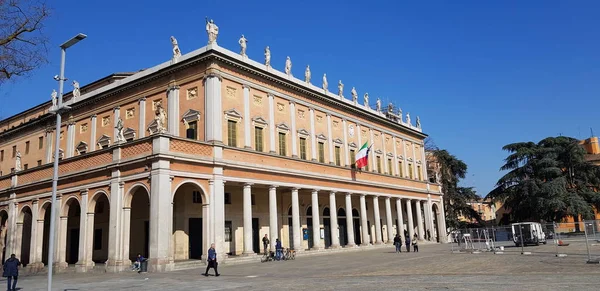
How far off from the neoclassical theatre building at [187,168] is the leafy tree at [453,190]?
822 inches

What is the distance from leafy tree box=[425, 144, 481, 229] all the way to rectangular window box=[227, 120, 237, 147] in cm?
3888

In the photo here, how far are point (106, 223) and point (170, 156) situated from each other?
37.9 ft

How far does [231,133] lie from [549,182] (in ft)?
117

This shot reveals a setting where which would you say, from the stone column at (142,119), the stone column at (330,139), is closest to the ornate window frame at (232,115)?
the stone column at (142,119)

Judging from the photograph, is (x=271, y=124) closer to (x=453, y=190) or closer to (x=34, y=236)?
(x=34, y=236)

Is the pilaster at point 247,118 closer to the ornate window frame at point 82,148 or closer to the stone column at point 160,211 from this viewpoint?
the stone column at point 160,211

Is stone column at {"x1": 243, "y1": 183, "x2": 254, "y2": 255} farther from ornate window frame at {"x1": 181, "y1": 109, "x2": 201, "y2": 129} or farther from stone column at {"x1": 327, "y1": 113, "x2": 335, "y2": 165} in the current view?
stone column at {"x1": 327, "y1": 113, "x2": 335, "y2": 165}

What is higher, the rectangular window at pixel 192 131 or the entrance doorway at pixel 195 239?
the rectangular window at pixel 192 131

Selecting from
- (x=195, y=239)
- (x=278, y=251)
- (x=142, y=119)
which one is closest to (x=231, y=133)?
(x=142, y=119)

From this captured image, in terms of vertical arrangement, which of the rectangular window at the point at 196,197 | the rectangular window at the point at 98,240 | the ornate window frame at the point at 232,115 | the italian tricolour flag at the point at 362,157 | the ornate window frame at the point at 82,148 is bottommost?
the rectangular window at the point at 98,240

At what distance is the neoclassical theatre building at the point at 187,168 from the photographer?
81.9 ft

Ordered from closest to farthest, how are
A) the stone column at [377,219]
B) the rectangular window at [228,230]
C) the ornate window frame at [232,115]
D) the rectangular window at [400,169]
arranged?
the ornate window frame at [232,115] → the rectangular window at [228,230] → the stone column at [377,219] → the rectangular window at [400,169]

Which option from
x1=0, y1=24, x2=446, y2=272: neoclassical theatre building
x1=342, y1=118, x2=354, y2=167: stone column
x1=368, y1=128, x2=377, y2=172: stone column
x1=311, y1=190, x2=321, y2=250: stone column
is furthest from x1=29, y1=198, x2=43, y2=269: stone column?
x1=368, y1=128, x2=377, y2=172: stone column

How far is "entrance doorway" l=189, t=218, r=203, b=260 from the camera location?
28797mm
